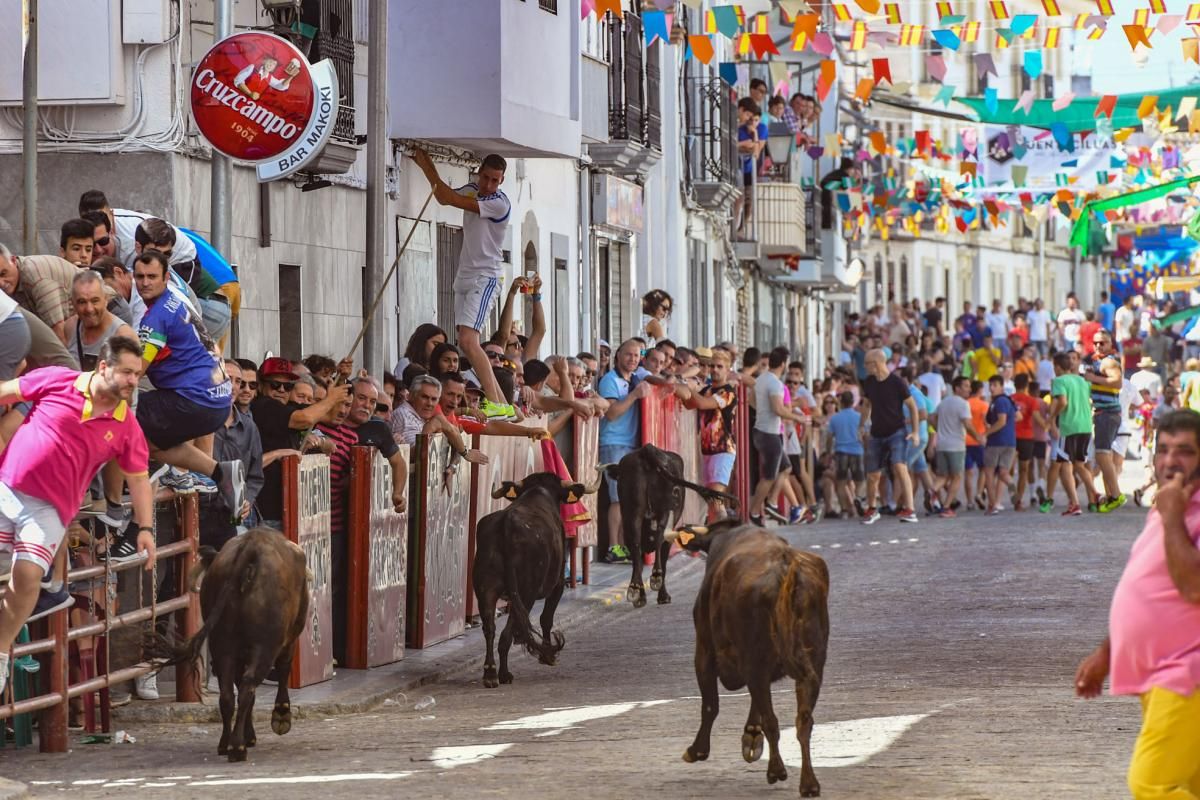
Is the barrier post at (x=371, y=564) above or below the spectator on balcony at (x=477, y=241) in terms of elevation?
below

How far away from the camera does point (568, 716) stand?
12.1m

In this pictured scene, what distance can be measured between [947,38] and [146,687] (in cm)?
1332

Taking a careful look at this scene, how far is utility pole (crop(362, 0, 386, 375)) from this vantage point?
1672 cm

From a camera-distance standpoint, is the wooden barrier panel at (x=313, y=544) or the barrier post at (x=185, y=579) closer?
the barrier post at (x=185, y=579)

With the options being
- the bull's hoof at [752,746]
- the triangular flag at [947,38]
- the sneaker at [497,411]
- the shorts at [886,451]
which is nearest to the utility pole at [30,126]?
the sneaker at [497,411]

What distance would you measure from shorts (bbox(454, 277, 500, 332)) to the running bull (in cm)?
155

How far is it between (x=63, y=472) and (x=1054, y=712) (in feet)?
15.2

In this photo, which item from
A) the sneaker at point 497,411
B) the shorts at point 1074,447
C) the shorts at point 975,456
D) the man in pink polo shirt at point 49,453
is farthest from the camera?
the shorts at point 975,456

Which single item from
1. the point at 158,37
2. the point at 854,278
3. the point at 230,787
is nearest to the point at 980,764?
the point at 230,787

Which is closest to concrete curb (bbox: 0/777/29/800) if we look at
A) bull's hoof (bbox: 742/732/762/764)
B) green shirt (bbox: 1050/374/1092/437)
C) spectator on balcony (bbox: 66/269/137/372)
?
spectator on balcony (bbox: 66/269/137/372)

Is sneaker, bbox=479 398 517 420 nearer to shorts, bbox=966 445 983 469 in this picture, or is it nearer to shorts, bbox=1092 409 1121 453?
shorts, bbox=1092 409 1121 453

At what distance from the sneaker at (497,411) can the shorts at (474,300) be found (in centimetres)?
164

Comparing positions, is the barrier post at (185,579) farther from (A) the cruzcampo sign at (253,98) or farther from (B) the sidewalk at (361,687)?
(A) the cruzcampo sign at (253,98)

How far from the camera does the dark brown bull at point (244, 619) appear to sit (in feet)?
34.8
